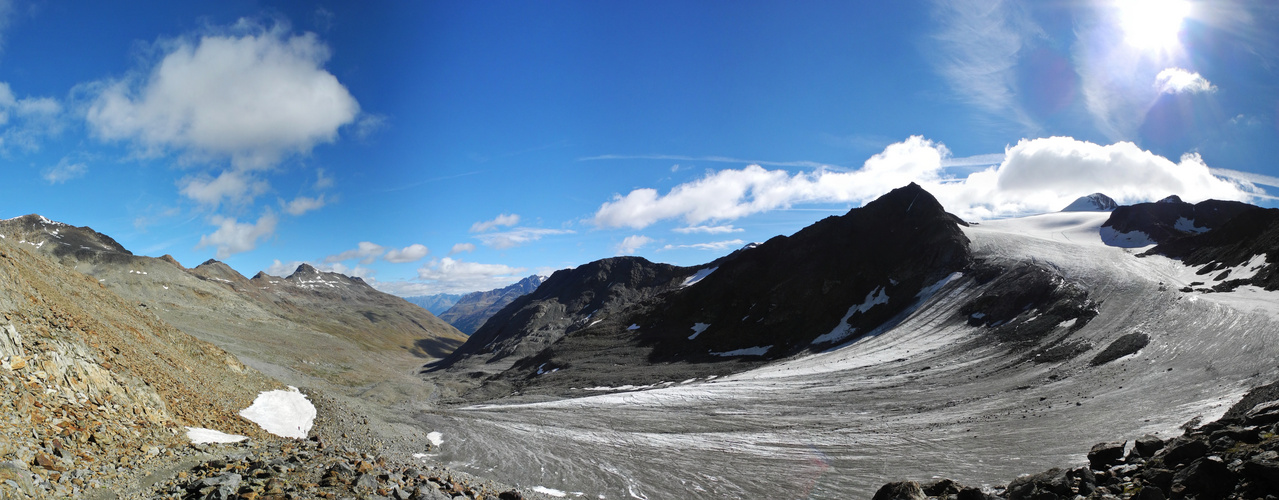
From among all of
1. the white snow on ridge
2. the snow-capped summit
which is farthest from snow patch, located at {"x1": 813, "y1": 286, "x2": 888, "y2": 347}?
the snow-capped summit

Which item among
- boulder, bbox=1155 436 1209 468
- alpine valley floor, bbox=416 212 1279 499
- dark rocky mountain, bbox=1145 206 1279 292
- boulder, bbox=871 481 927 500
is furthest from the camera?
dark rocky mountain, bbox=1145 206 1279 292

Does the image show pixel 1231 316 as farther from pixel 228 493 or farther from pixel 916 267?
pixel 228 493

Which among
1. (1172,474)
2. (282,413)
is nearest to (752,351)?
(282,413)

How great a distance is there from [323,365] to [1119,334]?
105m

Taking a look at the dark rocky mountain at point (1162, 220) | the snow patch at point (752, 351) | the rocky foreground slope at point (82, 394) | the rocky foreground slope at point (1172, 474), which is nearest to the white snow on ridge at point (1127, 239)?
the dark rocky mountain at point (1162, 220)

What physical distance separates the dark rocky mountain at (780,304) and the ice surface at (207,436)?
45.1 metres

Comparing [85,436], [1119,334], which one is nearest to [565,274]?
[1119,334]

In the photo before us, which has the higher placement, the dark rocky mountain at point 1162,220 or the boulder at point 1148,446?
the dark rocky mountain at point 1162,220

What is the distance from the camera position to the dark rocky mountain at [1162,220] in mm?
80375

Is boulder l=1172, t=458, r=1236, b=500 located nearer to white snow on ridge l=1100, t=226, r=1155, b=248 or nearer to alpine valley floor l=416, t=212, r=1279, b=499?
alpine valley floor l=416, t=212, r=1279, b=499

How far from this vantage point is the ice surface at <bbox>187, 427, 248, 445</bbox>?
1980 centimetres

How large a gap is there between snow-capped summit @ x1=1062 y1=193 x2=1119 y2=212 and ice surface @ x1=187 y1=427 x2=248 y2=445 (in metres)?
182

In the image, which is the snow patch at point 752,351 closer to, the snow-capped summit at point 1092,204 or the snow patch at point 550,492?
the snow patch at point 550,492

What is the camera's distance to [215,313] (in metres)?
107
